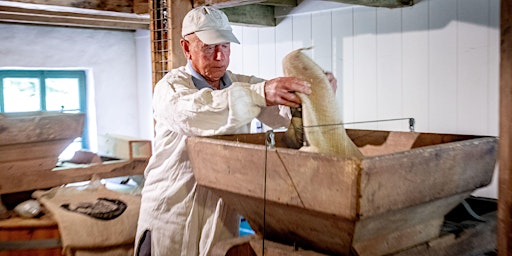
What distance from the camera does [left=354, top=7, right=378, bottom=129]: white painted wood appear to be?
331cm

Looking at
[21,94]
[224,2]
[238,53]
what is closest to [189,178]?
[224,2]

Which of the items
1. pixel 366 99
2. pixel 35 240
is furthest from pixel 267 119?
pixel 35 240

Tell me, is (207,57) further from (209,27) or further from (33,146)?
(33,146)

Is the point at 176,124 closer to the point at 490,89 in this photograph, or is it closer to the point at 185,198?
the point at 185,198

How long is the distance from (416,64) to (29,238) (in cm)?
216

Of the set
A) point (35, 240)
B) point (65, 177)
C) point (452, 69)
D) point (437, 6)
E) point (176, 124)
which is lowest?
point (35, 240)

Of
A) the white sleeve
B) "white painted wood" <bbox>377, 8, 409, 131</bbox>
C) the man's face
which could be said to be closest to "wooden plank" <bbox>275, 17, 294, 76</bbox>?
"white painted wood" <bbox>377, 8, 409, 131</bbox>

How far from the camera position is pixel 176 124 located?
1.97 metres

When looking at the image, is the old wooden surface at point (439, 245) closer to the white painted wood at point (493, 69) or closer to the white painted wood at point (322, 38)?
the white painted wood at point (493, 69)

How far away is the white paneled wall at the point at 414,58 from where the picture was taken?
2.79 m

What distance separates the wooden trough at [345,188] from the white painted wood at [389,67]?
1546 mm

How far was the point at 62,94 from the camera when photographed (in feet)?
20.6

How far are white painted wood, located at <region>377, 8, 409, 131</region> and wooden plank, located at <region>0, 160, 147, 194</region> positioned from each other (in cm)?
150

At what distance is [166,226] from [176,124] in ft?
2.01
